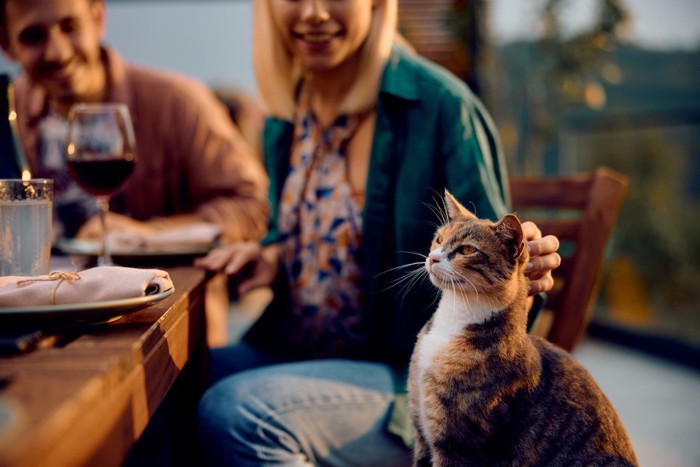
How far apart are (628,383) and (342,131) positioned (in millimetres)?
2655

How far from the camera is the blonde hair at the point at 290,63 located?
1.35 meters

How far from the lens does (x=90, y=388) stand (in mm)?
468

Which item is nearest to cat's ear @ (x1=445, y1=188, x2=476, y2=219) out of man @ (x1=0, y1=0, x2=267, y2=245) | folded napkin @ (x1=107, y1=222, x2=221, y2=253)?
folded napkin @ (x1=107, y1=222, x2=221, y2=253)

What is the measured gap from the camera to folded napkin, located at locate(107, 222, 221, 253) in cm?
130

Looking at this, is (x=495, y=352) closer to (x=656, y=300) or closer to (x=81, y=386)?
(x=81, y=386)

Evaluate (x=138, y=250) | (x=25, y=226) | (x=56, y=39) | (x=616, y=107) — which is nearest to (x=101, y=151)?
(x=138, y=250)

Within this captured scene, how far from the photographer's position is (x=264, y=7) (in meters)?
1.41

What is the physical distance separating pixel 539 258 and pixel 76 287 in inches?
22.6

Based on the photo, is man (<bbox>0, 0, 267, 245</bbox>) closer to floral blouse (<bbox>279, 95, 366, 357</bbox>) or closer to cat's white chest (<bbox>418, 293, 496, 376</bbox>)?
floral blouse (<bbox>279, 95, 366, 357</bbox>)

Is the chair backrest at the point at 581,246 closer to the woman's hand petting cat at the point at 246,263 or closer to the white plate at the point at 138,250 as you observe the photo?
the woman's hand petting cat at the point at 246,263

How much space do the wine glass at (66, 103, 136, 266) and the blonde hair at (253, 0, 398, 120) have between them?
397mm

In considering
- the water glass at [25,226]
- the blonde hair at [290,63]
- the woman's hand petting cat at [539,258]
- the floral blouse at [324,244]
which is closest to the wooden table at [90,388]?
the water glass at [25,226]

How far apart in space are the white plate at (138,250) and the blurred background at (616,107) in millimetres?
1866

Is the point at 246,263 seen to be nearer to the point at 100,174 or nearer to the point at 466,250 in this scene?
the point at 100,174
